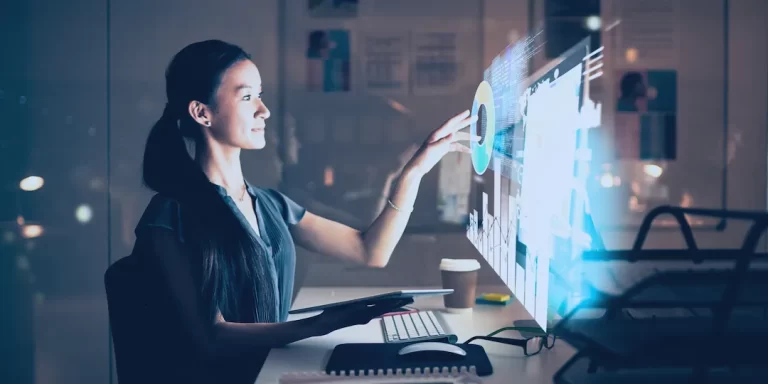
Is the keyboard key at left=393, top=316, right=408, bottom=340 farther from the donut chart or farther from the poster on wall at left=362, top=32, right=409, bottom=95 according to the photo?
the poster on wall at left=362, top=32, right=409, bottom=95

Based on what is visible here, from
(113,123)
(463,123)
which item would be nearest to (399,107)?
(463,123)

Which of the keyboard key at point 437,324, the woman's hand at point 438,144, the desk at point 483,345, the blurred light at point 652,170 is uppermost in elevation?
the woman's hand at point 438,144

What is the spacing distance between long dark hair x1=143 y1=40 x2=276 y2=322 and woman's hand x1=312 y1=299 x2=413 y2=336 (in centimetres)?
29

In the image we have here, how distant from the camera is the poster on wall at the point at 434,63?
2.20 meters

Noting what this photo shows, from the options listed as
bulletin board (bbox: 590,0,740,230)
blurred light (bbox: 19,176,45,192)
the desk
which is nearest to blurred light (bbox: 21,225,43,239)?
blurred light (bbox: 19,176,45,192)

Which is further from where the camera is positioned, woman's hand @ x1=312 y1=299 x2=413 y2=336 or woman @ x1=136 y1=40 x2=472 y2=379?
woman @ x1=136 y1=40 x2=472 y2=379

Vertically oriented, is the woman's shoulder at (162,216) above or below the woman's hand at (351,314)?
above

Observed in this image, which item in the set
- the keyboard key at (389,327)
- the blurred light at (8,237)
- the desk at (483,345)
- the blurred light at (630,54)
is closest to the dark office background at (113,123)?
the blurred light at (8,237)

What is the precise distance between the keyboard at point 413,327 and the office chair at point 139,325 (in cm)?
42

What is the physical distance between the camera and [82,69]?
226 cm

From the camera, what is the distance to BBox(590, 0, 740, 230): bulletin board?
7.13ft

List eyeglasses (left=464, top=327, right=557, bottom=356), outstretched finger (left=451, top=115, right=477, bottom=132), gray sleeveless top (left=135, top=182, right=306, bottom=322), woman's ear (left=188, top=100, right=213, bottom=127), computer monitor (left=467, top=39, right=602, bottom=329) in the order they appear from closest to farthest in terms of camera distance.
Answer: computer monitor (left=467, top=39, right=602, bottom=329), eyeglasses (left=464, top=327, right=557, bottom=356), gray sleeveless top (left=135, top=182, right=306, bottom=322), woman's ear (left=188, top=100, right=213, bottom=127), outstretched finger (left=451, top=115, right=477, bottom=132)

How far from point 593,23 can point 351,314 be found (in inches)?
58.0

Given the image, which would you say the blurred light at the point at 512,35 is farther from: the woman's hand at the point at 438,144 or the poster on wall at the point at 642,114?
the woman's hand at the point at 438,144
